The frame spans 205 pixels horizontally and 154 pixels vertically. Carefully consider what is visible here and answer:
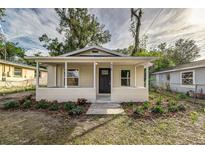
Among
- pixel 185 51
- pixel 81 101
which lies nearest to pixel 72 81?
pixel 81 101

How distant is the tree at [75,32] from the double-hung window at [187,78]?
47.6 ft

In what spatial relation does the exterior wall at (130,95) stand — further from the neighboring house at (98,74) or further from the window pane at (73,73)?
the window pane at (73,73)

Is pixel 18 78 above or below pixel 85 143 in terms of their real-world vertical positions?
above

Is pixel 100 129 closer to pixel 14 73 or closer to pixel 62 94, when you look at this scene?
pixel 62 94

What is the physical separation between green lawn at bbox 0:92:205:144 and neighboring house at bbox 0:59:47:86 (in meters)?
13.8

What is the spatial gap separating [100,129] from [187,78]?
41.5ft

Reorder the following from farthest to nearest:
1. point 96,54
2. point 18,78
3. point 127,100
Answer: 1. point 18,78
2. point 96,54
3. point 127,100

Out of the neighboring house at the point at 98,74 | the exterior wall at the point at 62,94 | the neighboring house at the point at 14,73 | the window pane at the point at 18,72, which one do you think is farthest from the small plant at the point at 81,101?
the window pane at the point at 18,72

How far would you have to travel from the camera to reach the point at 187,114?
6969 mm

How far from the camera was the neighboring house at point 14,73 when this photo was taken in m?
17.9
